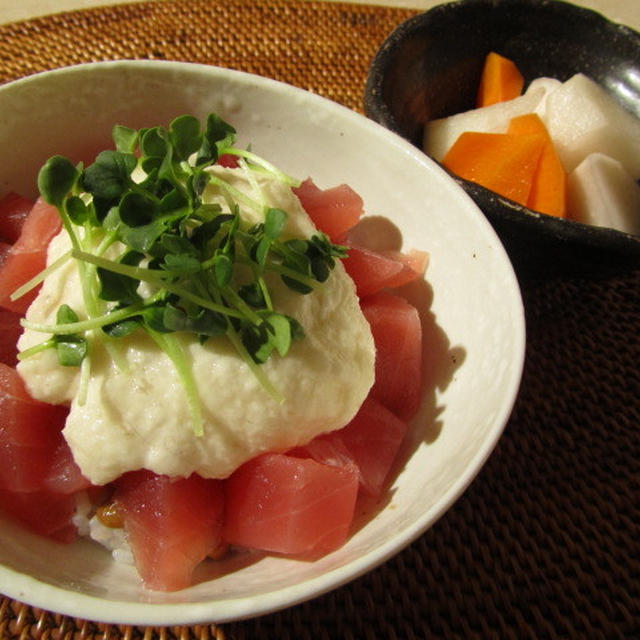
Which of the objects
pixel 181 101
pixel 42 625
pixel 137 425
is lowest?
pixel 42 625

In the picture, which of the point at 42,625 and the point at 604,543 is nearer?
the point at 42,625

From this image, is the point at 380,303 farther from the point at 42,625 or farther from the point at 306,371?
the point at 42,625

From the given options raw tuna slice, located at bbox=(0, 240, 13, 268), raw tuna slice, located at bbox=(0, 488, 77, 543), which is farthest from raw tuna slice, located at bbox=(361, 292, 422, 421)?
raw tuna slice, located at bbox=(0, 240, 13, 268)

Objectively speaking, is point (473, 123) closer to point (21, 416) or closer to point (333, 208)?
point (333, 208)

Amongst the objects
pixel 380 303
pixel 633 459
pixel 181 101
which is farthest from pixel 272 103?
pixel 633 459

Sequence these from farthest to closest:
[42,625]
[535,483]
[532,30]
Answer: [532,30] → [535,483] → [42,625]

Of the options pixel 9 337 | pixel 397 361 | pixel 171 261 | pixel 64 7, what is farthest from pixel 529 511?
pixel 64 7

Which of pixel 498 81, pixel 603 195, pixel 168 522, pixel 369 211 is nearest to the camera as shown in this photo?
pixel 168 522
